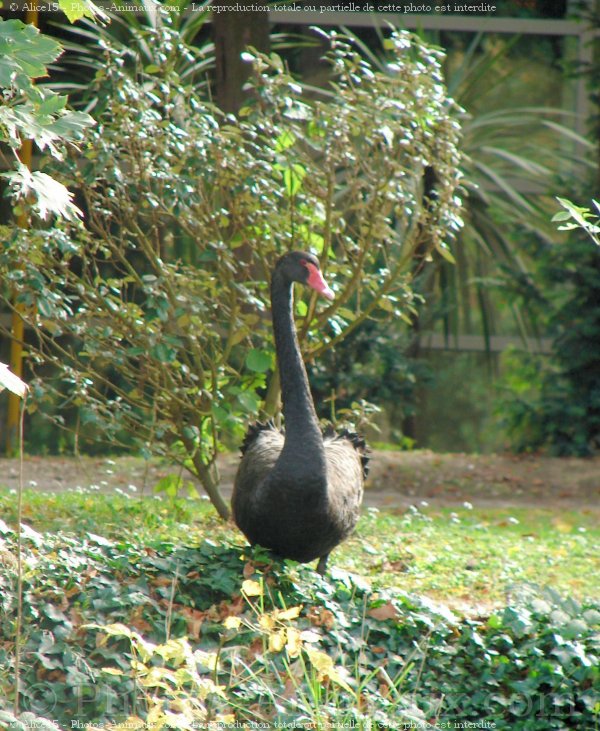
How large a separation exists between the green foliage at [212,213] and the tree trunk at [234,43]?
143 centimetres

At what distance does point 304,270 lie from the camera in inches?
169

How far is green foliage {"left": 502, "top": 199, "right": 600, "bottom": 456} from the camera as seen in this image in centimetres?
965

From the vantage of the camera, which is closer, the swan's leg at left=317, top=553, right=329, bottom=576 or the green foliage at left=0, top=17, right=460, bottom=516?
the swan's leg at left=317, top=553, right=329, bottom=576

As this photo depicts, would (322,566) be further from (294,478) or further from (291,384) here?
(291,384)

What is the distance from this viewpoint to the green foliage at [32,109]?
2.53 m

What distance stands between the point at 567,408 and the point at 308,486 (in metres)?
6.28

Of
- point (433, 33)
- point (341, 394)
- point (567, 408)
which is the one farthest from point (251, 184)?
point (433, 33)

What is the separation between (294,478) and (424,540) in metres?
2.40

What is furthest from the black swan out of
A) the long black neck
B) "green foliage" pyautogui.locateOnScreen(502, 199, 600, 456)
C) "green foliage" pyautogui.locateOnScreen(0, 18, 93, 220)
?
"green foliage" pyautogui.locateOnScreen(502, 199, 600, 456)

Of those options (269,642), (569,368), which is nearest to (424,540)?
(269,642)

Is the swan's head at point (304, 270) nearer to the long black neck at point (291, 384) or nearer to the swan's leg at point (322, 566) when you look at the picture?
Result: the long black neck at point (291, 384)

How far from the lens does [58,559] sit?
12.8ft

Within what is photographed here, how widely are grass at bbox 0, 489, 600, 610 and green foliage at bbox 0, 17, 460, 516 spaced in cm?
46

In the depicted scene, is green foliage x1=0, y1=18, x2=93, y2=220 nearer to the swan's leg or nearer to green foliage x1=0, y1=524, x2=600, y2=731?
green foliage x1=0, y1=524, x2=600, y2=731
